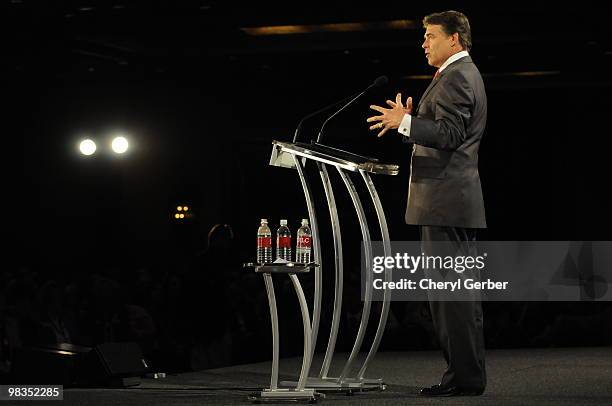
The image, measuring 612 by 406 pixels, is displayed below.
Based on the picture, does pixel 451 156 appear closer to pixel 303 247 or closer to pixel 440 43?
pixel 440 43

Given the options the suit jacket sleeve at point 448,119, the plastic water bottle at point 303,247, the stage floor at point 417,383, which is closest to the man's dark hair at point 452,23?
the suit jacket sleeve at point 448,119

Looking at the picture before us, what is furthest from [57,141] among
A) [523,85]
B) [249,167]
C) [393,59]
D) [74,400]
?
[74,400]

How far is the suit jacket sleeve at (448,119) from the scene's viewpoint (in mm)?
3109

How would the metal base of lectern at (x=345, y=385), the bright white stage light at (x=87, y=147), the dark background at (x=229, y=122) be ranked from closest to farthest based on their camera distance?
the metal base of lectern at (x=345, y=385), the dark background at (x=229, y=122), the bright white stage light at (x=87, y=147)

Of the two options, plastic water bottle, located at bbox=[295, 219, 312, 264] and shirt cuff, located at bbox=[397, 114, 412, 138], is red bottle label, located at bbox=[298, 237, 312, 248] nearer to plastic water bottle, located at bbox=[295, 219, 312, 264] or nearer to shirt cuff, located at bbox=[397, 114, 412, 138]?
plastic water bottle, located at bbox=[295, 219, 312, 264]

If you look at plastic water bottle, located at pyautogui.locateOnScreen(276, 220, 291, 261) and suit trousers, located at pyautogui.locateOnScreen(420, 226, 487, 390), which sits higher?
plastic water bottle, located at pyautogui.locateOnScreen(276, 220, 291, 261)

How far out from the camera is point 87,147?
9.80m

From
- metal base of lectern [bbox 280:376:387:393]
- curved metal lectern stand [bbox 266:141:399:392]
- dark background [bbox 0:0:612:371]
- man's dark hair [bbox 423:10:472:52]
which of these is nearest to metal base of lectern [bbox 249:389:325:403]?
curved metal lectern stand [bbox 266:141:399:392]

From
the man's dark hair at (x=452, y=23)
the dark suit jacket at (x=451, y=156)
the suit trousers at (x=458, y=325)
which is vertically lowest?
the suit trousers at (x=458, y=325)

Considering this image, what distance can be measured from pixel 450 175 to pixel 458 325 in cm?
49

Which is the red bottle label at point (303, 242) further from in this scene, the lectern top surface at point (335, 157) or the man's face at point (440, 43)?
the man's face at point (440, 43)

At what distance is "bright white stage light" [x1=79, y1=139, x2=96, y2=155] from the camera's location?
384 inches

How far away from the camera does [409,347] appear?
648 cm

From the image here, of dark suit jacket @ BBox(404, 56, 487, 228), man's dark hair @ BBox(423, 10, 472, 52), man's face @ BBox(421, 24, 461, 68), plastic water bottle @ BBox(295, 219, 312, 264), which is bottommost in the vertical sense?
plastic water bottle @ BBox(295, 219, 312, 264)
